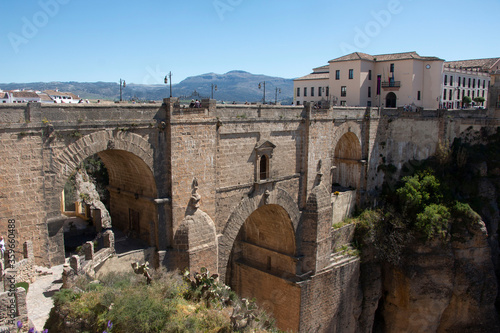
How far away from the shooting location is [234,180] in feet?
58.4

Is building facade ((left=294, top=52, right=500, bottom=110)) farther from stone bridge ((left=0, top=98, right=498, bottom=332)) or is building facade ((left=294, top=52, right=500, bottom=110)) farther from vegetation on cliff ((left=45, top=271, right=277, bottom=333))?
vegetation on cliff ((left=45, top=271, right=277, bottom=333))

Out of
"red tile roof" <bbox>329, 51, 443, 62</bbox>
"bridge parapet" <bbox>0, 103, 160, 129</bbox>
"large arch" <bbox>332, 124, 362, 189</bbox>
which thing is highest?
"red tile roof" <bbox>329, 51, 443, 62</bbox>

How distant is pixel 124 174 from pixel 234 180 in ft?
14.9

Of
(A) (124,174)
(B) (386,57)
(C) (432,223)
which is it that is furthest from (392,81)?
(A) (124,174)

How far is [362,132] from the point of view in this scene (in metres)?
25.8

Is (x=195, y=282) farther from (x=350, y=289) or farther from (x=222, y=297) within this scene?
(x=350, y=289)

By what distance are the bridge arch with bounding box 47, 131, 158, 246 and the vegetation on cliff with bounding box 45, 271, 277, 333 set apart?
9.30 feet

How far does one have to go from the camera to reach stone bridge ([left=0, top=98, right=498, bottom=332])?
12281mm

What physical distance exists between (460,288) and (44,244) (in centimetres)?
2382

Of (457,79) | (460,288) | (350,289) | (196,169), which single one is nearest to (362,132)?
(350,289)

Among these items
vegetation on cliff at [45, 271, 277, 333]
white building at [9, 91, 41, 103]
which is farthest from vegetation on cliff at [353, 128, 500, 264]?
white building at [9, 91, 41, 103]

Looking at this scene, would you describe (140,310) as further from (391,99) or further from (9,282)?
(391,99)

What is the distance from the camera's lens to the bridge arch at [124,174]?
12.6m

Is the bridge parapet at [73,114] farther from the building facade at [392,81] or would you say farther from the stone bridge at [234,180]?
the building facade at [392,81]
